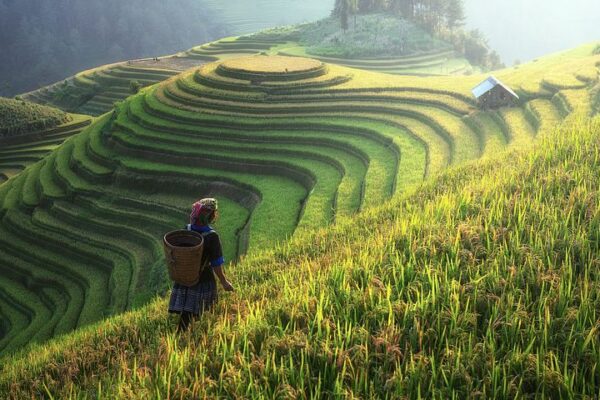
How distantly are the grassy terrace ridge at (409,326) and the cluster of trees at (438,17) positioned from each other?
5291 cm

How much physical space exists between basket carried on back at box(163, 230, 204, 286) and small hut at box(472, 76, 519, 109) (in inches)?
667

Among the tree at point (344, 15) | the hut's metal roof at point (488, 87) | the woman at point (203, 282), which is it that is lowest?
the woman at point (203, 282)

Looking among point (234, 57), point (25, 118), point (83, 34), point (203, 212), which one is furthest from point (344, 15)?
point (83, 34)

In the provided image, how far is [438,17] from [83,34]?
10014cm

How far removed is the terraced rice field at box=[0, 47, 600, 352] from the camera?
1561 cm

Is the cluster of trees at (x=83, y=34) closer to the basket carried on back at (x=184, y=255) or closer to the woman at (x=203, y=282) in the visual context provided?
the woman at (x=203, y=282)

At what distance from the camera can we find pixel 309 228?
1342cm

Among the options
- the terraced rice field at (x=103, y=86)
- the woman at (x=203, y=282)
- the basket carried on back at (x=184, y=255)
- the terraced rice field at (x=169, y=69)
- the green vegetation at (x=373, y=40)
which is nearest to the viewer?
the basket carried on back at (x=184, y=255)

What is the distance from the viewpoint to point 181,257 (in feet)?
17.2

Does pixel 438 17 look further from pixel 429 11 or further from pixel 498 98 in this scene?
pixel 498 98

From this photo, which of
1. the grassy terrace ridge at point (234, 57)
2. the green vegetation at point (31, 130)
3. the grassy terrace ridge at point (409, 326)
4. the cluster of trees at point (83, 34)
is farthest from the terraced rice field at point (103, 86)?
the cluster of trees at point (83, 34)

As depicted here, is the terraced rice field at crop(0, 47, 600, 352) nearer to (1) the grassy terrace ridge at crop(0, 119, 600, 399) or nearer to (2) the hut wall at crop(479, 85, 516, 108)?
(2) the hut wall at crop(479, 85, 516, 108)

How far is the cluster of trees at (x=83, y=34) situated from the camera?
4373 inches

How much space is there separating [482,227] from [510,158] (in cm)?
483
